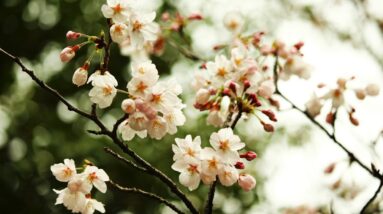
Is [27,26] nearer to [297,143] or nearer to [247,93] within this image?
[297,143]

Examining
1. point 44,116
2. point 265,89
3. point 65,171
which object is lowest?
point 44,116

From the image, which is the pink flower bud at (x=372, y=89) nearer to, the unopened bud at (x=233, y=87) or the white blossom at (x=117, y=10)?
the unopened bud at (x=233, y=87)

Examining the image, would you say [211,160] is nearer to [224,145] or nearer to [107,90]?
[224,145]

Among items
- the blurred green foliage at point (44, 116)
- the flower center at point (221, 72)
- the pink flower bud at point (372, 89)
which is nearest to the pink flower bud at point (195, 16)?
the flower center at point (221, 72)

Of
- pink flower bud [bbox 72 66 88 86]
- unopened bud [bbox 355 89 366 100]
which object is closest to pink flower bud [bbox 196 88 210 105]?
pink flower bud [bbox 72 66 88 86]

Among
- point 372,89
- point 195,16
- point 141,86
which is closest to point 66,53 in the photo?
point 141,86

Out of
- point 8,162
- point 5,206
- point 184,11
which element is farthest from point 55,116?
point 184,11
